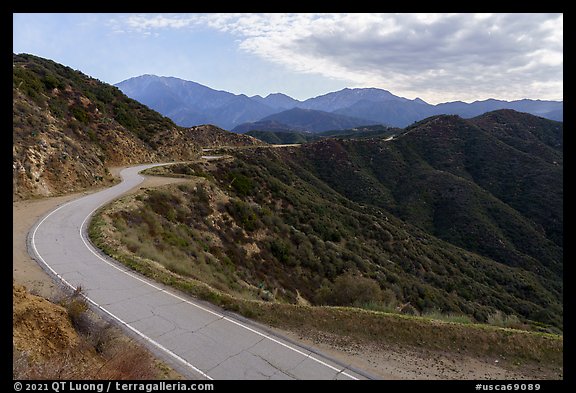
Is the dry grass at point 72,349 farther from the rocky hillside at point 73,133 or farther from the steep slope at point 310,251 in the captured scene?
the rocky hillside at point 73,133

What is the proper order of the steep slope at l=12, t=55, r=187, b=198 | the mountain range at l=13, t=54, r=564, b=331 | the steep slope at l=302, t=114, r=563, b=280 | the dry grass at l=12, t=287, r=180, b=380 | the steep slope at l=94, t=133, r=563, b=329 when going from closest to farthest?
the dry grass at l=12, t=287, r=180, b=380 → the steep slope at l=94, t=133, r=563, b=329 → the mountain range at l=13, t=54, r=564, b=331 → the steep slope at l=12, t=55, r=187, b=198 → the steep slope at l=302, t=114, r=563, b=280

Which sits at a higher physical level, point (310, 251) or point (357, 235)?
point (310, 251)

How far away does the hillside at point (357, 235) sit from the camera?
1933cm

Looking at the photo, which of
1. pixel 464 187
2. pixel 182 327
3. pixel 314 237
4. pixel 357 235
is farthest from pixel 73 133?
pixel 464 187

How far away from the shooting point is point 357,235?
117 ft

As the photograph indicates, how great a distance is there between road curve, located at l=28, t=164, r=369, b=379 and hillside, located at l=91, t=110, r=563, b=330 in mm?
1847

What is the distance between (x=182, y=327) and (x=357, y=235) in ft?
93.7

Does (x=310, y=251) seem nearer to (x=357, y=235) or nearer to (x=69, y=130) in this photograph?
(x=357, y=235)

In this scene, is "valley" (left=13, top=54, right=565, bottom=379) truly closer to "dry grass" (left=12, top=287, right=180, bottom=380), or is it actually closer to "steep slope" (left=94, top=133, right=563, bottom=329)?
"steep slope" (left=94, top=133, right=563, bottom=329)

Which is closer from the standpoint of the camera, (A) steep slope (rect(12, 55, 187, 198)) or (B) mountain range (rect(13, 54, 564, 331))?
(B) mountain range (rect(13, 54, 564, 331))

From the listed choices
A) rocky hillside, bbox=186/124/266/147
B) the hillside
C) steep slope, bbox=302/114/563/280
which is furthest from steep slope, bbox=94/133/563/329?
rocky hillside, bbox=186/124/266/147

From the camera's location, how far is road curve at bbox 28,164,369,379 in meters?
7.55
